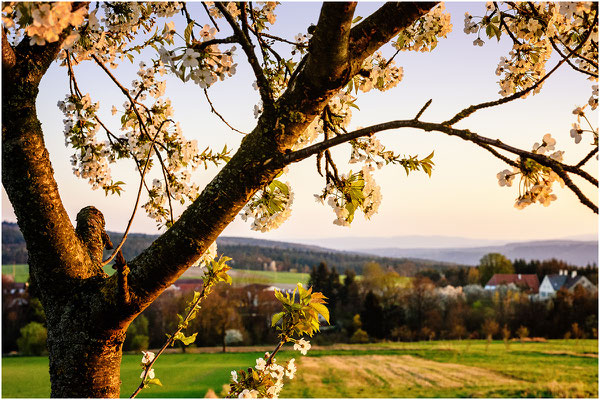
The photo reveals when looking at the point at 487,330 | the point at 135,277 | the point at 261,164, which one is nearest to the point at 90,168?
the point at 135,277

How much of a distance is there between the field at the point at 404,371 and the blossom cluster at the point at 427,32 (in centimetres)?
3377

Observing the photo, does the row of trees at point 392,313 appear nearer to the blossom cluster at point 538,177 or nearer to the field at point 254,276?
the field at point 254,276

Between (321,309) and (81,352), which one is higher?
(321,309)

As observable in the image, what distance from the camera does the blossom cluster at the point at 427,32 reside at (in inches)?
105

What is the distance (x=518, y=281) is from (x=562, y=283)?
21.1 ft

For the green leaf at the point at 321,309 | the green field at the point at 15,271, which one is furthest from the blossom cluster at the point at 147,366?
the green field at the point at 15,271

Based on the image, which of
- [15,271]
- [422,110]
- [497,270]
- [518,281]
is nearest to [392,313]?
[518,281]

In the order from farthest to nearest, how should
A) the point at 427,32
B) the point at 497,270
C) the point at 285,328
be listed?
the point at 497,270
the point at 427,32
the point at 285,328

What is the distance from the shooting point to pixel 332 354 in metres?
50.8

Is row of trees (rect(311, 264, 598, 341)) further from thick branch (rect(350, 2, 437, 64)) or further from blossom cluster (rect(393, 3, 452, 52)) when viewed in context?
thick branch (rect(350, 2, 437, 64))

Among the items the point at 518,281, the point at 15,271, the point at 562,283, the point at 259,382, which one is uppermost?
the point at 259,382

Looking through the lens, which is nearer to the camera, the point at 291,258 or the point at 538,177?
the point at 538,177

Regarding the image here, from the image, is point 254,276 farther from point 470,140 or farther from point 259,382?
point 470,140

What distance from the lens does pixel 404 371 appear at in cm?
4538
